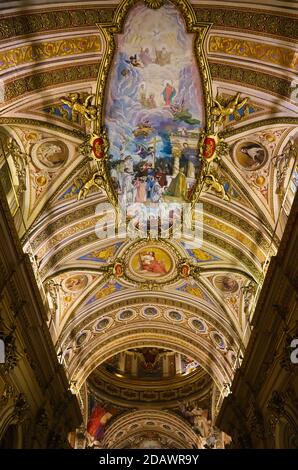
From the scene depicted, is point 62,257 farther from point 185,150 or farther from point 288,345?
point 288,345

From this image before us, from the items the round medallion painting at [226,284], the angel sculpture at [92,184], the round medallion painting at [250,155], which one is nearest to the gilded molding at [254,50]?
the round medallion painting at [250,155]

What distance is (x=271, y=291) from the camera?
39.5 ft

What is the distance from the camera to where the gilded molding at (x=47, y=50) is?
955 cm

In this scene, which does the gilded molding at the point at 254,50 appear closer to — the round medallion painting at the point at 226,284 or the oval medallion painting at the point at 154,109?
the oval medallion painting at the point at 154,109

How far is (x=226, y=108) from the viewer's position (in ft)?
37.2

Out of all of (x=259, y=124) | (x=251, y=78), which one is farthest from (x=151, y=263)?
(x=251, y=78)

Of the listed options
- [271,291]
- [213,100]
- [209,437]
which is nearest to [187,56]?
[213,100]

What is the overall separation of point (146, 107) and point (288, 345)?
6.53m

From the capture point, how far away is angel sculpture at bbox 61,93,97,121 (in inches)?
439

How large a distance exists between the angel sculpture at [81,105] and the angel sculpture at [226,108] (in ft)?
9.39

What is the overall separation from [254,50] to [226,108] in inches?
61.6

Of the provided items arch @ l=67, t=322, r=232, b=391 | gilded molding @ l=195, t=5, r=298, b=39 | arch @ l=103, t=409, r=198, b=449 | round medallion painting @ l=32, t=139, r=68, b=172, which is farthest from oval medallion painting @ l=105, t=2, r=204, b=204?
arch @ l=103, t=409, r=198, b=449

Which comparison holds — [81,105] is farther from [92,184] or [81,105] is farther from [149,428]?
[149,428]
